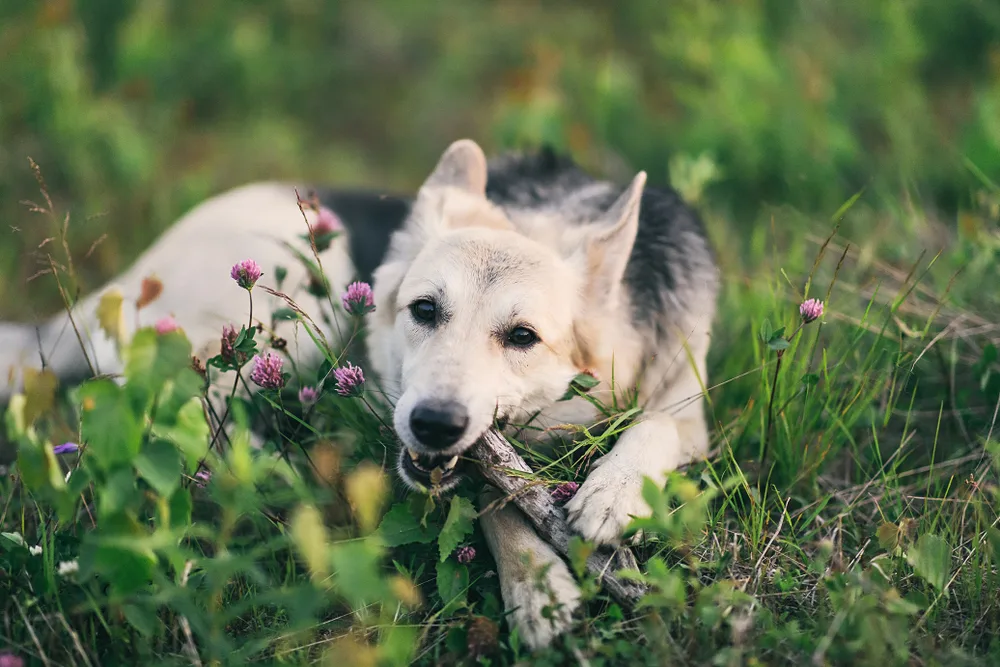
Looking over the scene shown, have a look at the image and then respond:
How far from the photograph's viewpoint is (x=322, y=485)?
9.09ft

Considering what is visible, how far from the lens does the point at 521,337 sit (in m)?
2.64

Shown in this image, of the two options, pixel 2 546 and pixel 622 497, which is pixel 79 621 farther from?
pixel 622 497

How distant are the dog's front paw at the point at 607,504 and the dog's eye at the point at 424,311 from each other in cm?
75

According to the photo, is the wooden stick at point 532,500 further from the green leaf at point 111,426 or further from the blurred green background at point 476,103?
the blurred green background at point 476,103

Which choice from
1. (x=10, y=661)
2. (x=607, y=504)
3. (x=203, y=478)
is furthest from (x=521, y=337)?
(x=10, y=661)

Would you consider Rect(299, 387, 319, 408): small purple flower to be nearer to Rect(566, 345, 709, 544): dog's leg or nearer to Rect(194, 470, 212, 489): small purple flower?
Rect(194, 470, 212, 489): small purple flower

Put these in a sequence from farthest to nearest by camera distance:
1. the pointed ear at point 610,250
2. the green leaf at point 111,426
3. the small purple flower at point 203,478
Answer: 1. the pointed ear at point 610,250
2. the small purple flower at point 203,478
3. the green leaf at point 111,426

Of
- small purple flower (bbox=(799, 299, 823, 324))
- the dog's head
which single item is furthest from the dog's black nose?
small purple flower (bbox=(799, 299, 823, 324))

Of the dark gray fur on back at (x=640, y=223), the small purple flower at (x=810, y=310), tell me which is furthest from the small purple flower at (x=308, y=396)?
the small purple flower at (x=810, y=310)

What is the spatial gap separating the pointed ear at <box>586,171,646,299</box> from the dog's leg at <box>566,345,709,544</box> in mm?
480

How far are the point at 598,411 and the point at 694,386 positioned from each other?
488mm

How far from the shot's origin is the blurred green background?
5016 millimetres

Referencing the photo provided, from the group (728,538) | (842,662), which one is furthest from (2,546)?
(842,662)

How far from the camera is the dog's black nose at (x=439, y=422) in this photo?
7.39ft
